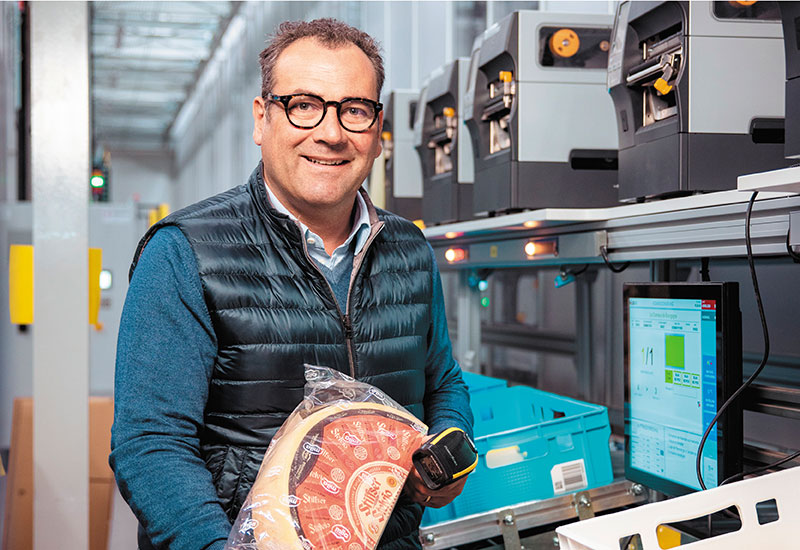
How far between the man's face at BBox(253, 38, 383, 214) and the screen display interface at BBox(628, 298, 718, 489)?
2.68ft

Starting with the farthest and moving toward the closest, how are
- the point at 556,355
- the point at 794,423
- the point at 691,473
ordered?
the point at 556,355 → the point at 794,423 → the point at 691,473

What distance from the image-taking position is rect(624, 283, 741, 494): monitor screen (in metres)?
1.69

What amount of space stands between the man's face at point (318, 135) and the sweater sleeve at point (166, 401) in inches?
8.7

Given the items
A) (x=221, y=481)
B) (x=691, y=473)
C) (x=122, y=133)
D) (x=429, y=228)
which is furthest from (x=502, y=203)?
(x=122, y=133)

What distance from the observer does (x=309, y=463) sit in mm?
1228

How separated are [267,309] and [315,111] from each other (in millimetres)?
337

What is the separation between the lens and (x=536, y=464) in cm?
219

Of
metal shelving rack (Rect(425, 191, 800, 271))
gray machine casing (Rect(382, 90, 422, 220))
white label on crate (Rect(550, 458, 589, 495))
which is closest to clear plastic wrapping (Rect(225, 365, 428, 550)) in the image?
metal shelving rack (Rect(425, 191, 800, 271))

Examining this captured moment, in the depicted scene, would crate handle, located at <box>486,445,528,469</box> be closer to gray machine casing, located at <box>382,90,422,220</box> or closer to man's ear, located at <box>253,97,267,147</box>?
man's ear, located at <box>253,97,267,147</box>

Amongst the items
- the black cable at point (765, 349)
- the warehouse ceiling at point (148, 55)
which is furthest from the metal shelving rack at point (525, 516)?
the warehouse ceiling at point (148, 55)

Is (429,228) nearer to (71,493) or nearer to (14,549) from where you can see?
(71,493)

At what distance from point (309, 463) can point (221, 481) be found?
0.60 feet

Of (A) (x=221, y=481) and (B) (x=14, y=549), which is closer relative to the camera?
(A) (x=221, y=481)

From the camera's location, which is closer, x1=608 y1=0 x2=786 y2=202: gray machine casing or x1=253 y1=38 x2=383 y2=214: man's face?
x1=253 y1=38 x2=383 y2=214: man's face
